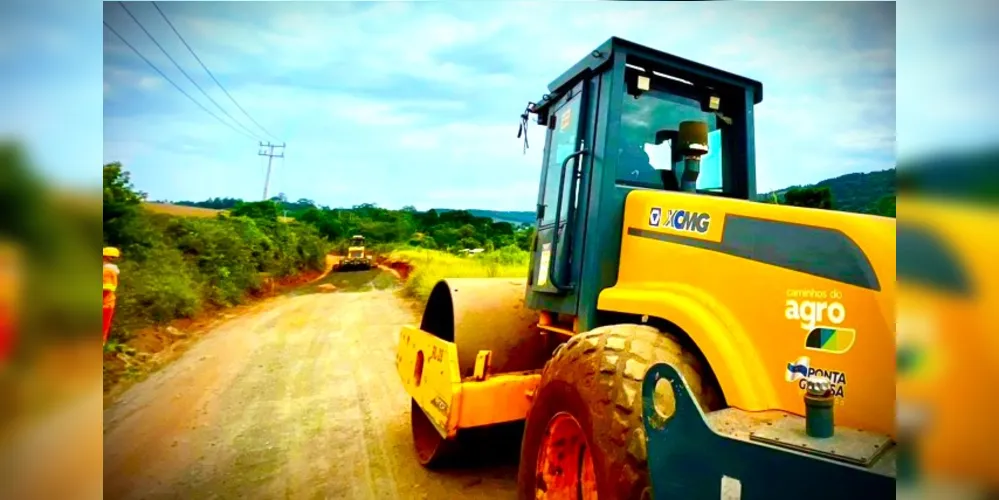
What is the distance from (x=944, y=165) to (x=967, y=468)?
448 mm

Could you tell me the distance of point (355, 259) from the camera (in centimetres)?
2353

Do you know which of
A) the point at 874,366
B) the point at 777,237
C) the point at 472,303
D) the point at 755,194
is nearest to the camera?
the point at 874,366

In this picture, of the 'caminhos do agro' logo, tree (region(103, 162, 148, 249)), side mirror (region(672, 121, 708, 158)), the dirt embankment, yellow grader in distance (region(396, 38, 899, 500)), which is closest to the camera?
yellow grader in distance (region(396, 38, 899, 500))

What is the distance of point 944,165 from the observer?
0.78m

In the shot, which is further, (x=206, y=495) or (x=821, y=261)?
(x=206, y=495)

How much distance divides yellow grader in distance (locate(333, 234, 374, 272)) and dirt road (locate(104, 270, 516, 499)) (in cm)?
1437

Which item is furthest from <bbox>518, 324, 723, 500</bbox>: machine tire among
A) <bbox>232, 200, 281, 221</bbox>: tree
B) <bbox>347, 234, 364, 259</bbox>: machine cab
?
<bbox>347, 234, 364, 259</bbox>: machine cab

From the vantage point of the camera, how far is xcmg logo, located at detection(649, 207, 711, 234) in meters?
2.27

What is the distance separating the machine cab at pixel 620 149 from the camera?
276 centimetres

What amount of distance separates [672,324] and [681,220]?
0.46m

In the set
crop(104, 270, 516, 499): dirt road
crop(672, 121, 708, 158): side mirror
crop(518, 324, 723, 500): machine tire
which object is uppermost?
crop(672, 121, 708, 158): side mirror

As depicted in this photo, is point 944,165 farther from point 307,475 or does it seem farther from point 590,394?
point 307,475

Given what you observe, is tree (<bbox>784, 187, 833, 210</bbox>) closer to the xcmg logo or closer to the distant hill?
the distant hill

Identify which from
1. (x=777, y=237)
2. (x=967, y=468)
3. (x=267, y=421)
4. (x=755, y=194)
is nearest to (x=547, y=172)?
(x=755, y=194)
